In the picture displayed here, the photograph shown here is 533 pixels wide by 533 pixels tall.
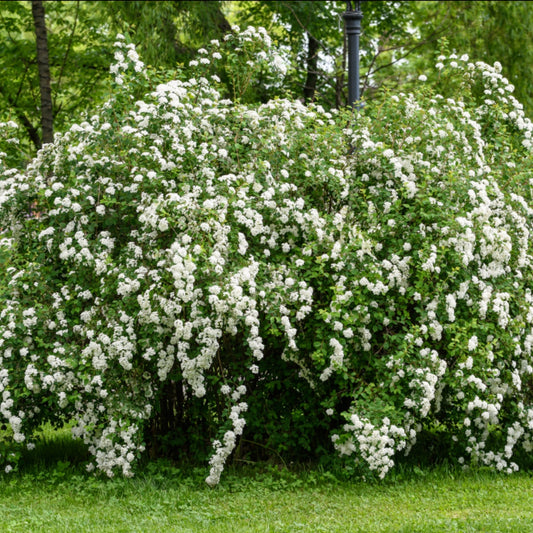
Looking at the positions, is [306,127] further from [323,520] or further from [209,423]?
[323,520]

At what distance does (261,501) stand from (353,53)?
426 centimetres

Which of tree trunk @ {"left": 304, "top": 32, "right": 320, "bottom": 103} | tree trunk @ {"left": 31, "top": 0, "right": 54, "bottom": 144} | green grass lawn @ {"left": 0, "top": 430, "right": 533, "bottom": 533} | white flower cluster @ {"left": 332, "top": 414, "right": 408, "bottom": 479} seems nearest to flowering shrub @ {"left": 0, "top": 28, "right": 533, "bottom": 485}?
white flower cluster @ {"left": 332, "top": 414, "right": 408, "bottom": 479}

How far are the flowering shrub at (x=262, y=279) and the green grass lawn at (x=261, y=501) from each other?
241 mm

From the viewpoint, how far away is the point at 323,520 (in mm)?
5266

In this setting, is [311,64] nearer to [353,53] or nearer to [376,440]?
[353,53]

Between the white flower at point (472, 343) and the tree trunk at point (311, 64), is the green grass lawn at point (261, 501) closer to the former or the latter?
the white flower at point (472, 343)

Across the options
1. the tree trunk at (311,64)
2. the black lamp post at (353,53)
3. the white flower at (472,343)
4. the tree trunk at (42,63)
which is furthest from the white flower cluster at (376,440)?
the tree trunk at (311,64)

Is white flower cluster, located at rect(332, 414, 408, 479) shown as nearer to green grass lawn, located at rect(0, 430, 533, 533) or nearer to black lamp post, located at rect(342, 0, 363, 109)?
green grass lawn, located at rect(0, 430, 533, 533)

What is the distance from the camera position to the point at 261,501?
5695 millimetres

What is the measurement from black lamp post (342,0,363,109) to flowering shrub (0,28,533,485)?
2.19 ft

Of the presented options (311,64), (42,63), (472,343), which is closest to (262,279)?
(472,343)

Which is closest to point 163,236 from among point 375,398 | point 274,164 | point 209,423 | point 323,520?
point 274,164

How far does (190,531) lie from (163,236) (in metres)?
2.17

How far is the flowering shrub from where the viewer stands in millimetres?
5688
